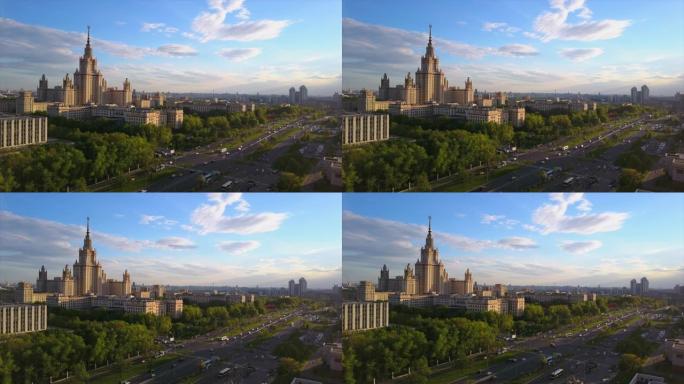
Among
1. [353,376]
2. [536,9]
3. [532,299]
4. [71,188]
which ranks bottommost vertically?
[353,376]

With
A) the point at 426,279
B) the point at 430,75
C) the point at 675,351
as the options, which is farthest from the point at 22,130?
the point at 675,351

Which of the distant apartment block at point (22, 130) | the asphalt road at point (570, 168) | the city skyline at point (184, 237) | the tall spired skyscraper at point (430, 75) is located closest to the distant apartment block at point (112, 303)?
the city skyline at point (184, 237)

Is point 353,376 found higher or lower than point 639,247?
lower

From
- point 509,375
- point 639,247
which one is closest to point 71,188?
point 509,375

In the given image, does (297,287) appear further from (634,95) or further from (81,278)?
(634,95)

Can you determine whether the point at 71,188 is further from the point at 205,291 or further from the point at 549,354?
the point at 549,354

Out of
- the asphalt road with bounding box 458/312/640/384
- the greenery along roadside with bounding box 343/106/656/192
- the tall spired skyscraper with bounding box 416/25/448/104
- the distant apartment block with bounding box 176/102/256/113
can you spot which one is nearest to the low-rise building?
the asphalt road with bounding box 458/312/640/384
